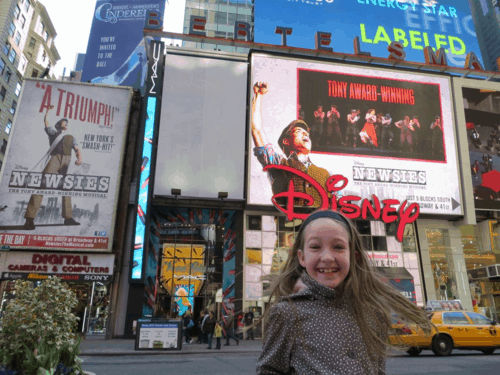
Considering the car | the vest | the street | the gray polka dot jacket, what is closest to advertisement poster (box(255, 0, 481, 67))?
the vest

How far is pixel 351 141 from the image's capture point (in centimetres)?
2975

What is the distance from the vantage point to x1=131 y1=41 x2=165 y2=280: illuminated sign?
2381cm

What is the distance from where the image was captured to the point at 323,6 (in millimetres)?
40625

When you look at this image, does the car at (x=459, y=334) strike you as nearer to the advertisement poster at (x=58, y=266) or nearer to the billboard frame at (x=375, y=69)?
the billboard frame at (x=375, y=69)

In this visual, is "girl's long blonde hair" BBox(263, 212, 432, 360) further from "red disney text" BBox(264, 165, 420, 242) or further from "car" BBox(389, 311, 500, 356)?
"red disney text" BBox(264, 165, 420, 242)

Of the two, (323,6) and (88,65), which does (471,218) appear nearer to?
(323,6)

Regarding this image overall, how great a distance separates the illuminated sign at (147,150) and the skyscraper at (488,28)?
105m

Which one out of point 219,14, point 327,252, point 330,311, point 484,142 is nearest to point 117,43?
point 219,14

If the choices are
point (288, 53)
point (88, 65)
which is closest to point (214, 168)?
point (288, 53)

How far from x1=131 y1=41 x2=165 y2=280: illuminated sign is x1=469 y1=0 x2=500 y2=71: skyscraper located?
344 feet

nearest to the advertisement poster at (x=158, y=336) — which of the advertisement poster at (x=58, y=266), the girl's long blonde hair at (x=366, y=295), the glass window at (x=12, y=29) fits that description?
the advertisement poster at (x=58, y=266)

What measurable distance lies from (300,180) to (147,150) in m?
10.9

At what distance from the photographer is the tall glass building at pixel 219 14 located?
186 feet

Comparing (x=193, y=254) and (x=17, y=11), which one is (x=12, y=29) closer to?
(x=17, y=11)
